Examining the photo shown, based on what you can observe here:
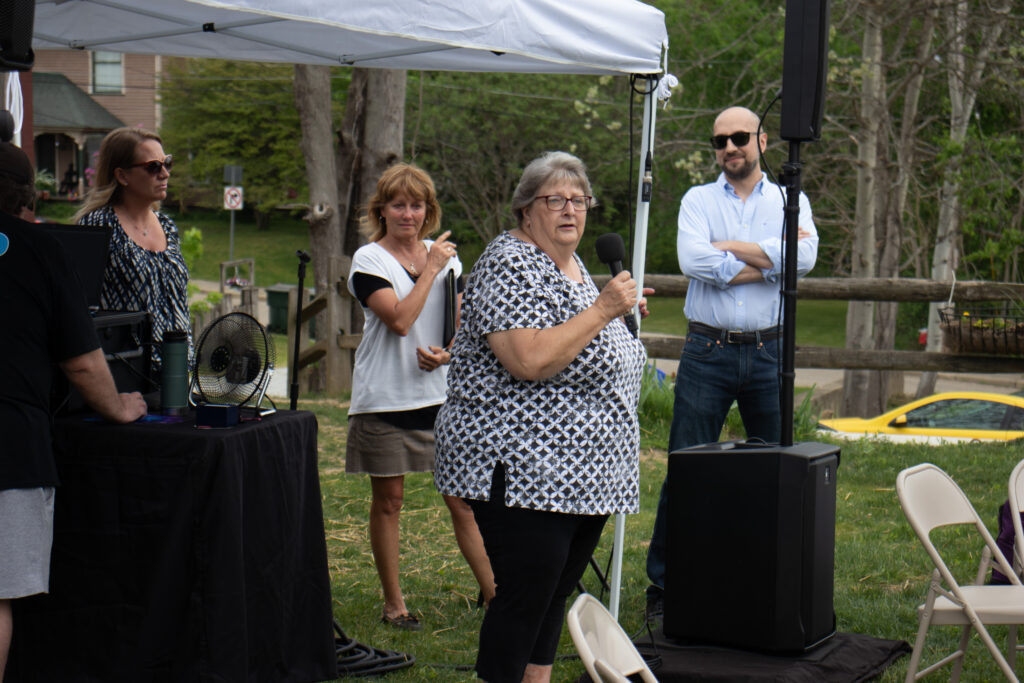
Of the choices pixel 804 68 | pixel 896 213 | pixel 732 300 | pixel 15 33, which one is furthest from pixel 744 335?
pixel 896 213

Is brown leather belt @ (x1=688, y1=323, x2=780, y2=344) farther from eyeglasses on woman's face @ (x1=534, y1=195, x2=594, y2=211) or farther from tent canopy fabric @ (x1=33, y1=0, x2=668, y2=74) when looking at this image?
eyeglasses on woman's face @ (x1=534, y1=195, x2=594, y2=211)

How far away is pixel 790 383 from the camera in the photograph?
12.8 ft

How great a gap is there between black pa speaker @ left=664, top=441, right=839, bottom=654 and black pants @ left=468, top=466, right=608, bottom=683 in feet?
2.92

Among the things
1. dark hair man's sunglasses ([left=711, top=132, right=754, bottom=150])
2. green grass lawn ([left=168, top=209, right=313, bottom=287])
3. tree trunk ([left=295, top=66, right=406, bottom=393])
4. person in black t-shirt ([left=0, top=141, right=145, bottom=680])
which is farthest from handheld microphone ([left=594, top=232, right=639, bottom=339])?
green grass lawn ([left=168, top=209, right=313, bottom=287])

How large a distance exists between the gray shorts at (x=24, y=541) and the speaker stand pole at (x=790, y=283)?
2426mm

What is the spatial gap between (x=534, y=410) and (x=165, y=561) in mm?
1148

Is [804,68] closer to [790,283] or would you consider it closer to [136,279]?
[790,283]

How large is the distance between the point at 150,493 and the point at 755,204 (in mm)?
2765

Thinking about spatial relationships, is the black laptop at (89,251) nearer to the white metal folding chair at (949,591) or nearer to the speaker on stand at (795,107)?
the speaker on stand at (795,107)

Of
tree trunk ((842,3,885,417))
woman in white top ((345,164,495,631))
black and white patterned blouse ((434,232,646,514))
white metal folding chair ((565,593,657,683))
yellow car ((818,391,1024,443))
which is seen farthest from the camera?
tree trunk ((842,3,885,417))

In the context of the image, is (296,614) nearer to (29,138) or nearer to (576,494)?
(576,494)

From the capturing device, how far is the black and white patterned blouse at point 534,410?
300 cm

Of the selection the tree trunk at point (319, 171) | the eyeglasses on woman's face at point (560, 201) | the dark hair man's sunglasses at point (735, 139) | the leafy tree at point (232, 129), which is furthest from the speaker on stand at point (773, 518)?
the leafy tree at point (232, 129)

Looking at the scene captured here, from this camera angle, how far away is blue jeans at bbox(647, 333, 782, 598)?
173 inches
